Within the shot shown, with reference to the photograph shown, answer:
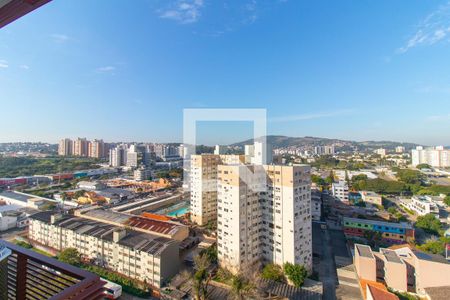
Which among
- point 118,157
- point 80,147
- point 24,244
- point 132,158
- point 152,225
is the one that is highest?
point 80,147

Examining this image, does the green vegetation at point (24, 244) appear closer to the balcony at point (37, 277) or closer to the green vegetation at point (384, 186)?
the balcony at point (37, 277)

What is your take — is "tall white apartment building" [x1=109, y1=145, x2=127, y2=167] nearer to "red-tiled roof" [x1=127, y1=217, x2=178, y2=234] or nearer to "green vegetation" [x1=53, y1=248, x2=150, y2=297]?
"red-tiled roof" [x1=127, y1=217, x2=178, y2=234]

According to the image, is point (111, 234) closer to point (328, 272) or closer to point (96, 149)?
point (328, 272)

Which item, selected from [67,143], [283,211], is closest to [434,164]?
[283,211]

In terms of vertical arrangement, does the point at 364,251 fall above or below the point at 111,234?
below

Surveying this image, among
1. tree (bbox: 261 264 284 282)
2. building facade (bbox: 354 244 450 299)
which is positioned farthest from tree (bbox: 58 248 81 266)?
building facade (bbox: 354 244 450 299)

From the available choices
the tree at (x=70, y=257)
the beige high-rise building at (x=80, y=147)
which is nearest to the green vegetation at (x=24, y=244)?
the tree at (x=70, y=257)

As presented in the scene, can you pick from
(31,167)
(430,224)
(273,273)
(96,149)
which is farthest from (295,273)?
(96,149)

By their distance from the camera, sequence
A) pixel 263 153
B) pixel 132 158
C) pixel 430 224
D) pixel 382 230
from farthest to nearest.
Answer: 1. pixel 132 158
2. pixel 430 224
3. pixel 382 230
4. pixel 263 153
